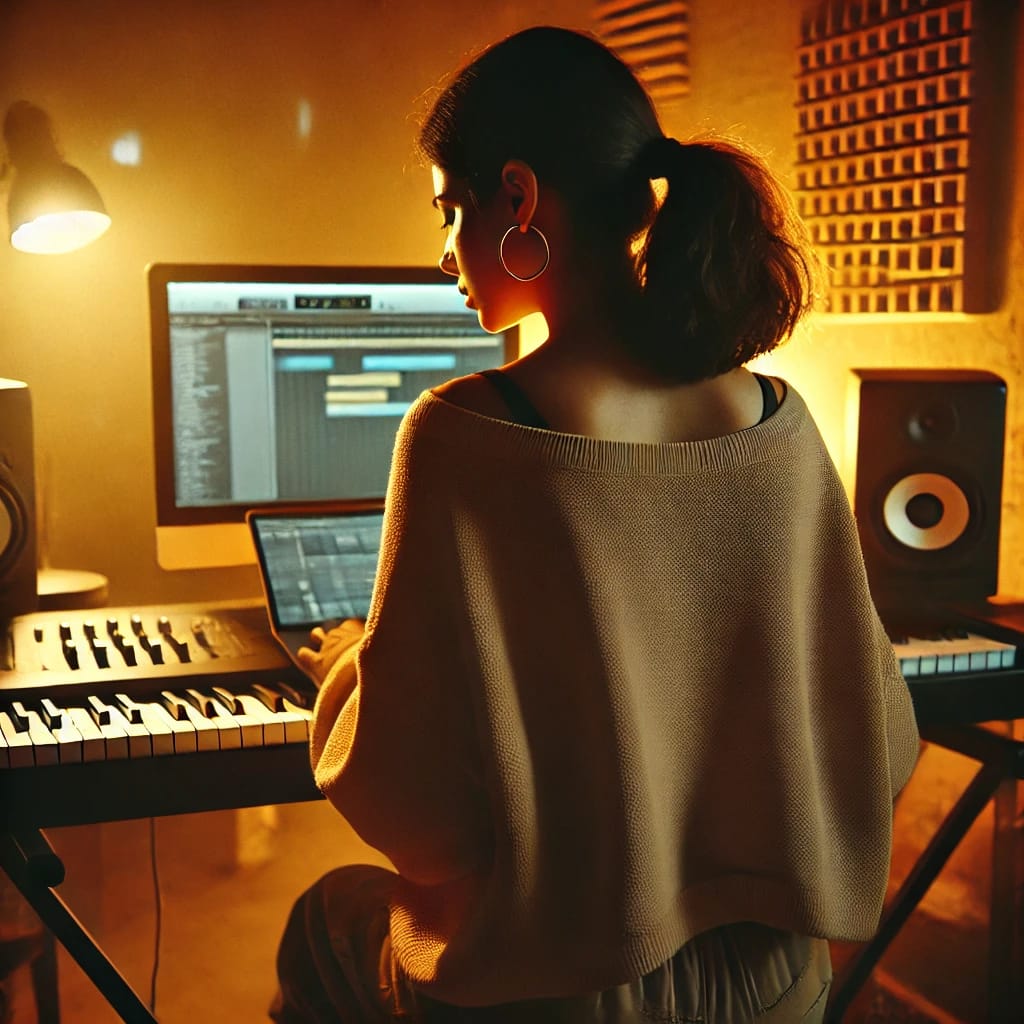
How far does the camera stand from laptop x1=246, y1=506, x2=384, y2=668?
1.59 metres

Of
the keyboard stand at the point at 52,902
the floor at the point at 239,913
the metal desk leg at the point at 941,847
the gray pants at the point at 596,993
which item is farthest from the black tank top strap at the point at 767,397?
the floor at the point at 239,913

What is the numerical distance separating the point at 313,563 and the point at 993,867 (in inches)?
47.0

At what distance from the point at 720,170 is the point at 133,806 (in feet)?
2.77

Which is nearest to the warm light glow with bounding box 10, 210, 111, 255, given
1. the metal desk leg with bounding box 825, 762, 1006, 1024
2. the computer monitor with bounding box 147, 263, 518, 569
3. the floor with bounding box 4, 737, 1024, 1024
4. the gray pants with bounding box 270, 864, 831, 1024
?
the computer monitor with bounding box 147, 263, 518, 569

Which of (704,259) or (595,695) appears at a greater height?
(704,259)

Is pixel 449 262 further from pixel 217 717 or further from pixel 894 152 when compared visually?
pixel 894 152

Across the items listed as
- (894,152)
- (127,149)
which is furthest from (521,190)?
(127,149)

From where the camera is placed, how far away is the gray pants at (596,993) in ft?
3.23

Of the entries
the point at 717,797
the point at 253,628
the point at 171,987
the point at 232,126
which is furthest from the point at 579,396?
the point at 171,987

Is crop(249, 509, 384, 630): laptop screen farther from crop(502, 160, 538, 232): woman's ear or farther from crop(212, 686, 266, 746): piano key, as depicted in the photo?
crop(502, 160, 538, 232): woman's ear

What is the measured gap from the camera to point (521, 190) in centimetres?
96

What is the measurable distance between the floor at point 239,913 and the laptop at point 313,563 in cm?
104

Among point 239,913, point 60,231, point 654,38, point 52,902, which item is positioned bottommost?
point 239,913

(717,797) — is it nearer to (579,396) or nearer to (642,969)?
(642,969)
